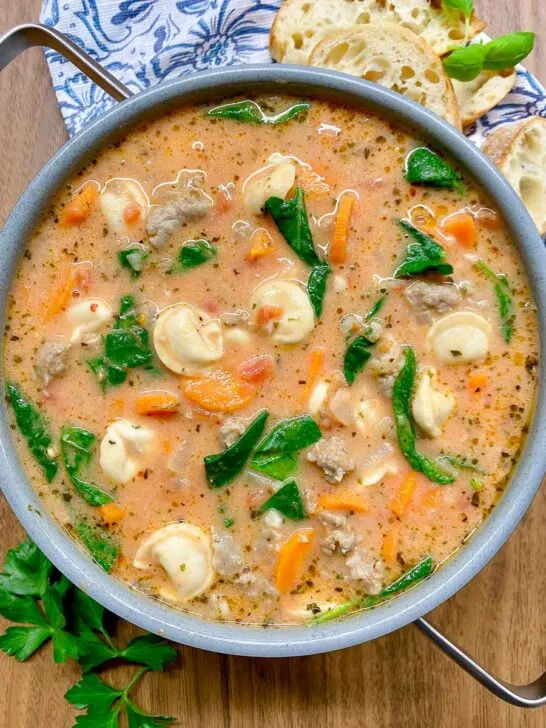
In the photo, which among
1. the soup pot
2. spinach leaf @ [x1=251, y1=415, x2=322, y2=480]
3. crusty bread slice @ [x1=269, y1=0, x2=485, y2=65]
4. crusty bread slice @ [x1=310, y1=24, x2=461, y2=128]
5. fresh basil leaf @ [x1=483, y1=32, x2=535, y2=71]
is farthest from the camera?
crusty bread slice @ [x1=269, y1=0, x2=485, y2=65]

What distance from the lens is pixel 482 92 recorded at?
2.67 metres

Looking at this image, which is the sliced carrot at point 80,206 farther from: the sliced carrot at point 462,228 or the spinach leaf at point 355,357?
the sliced carrot at point 462,228

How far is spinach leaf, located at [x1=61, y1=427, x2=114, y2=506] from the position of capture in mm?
2338

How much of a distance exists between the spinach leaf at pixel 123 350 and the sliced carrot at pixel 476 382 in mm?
1025

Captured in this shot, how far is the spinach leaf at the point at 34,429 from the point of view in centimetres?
236

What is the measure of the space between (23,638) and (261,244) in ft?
5.53

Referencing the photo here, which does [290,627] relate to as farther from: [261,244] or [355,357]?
[261,244]

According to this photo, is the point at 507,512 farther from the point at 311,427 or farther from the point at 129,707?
the point at 129,707

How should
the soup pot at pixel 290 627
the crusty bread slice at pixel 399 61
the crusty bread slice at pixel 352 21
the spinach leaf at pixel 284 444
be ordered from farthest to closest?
the crusty bread slice at pixel 352 21 → the crusty bread slice at pixel 399 61 → the spinach leaf at pixel 284 444 → the soup pot at pixel 290 627

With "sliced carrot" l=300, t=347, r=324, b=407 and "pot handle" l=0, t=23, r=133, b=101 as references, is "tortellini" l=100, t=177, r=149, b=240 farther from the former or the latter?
"sliced carrot" l=300, t=347, r=324, b=407

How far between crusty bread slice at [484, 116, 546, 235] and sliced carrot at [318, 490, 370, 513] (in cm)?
125

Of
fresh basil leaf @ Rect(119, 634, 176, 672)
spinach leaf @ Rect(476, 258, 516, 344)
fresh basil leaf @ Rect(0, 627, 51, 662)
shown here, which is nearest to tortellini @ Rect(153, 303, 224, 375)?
spinach leaf @ Rect(476, 258, 516, 344)

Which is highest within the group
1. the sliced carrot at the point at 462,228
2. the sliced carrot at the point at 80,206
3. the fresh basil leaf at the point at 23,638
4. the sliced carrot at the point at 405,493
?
the sliced carrot at the point at 80,206

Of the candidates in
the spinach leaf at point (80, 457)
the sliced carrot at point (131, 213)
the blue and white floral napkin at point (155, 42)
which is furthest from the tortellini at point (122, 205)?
the spinach leaf at point (80, 457)
